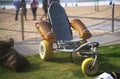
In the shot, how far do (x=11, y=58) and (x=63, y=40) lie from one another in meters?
1.53

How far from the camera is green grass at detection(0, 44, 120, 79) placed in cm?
744

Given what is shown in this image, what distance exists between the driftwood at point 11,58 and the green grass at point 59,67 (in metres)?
0.12

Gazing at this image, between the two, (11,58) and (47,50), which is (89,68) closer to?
(47,50)

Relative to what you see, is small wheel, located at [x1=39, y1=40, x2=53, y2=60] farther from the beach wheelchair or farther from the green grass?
the green grass

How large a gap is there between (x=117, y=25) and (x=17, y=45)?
5.69m

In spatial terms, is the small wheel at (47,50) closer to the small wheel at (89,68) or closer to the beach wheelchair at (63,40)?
the beach wheelchair at (63,40)

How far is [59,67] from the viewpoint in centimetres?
812

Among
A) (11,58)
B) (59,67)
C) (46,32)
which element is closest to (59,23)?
(46,32)

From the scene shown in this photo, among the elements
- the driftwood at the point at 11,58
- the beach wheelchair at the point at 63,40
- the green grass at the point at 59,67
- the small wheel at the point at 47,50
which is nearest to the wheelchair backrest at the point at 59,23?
the beach wheelchair at the point at 63,40

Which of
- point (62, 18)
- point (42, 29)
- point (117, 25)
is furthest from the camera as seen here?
point (117, 25)

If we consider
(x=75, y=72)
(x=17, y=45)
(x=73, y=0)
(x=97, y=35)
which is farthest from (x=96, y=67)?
(x=73, y=0)

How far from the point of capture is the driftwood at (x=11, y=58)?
777cm

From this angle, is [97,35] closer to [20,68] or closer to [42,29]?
[42,29]

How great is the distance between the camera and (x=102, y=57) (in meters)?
8.91
